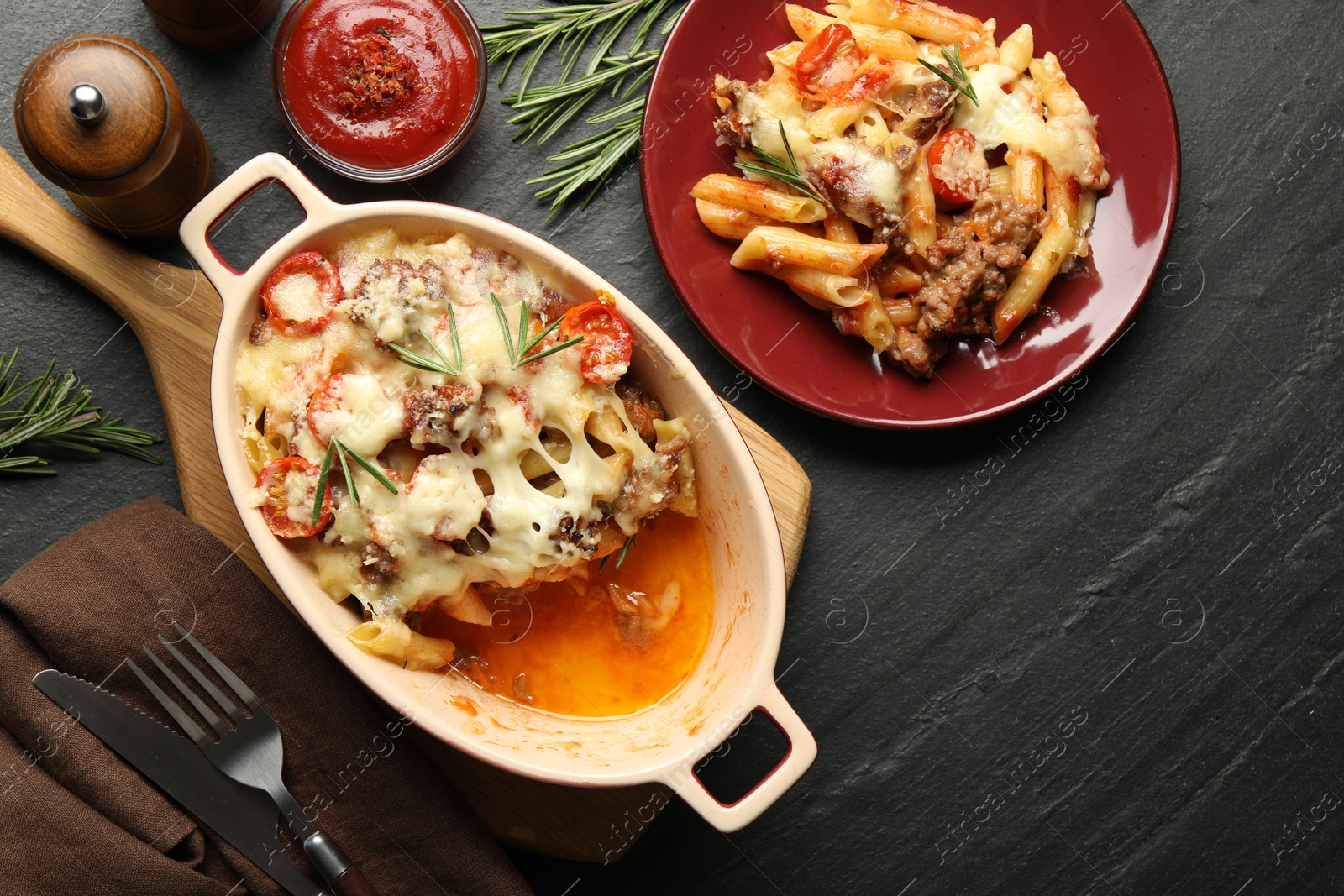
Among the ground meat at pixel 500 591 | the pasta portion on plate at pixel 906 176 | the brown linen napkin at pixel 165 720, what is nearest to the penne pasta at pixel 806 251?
the pasta portion on plate at pixel 906 176

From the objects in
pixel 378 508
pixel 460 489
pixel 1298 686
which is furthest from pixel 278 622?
pixel 1298 686

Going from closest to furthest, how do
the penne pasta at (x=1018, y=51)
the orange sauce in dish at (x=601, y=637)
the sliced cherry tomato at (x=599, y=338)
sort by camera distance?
the sliced cherry tomato at (x=599, y=338) < the orange sauce in dish at (x=601, y=637) < the penne pasta at (x=1018, y=51)

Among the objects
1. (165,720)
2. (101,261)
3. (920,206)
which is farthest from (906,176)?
(165,720)

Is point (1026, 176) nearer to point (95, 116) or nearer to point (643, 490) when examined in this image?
point (643, 490)

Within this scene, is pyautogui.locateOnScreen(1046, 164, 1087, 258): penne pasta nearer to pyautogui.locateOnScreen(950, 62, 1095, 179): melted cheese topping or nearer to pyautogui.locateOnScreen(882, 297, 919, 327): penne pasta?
pyautogui.locateOnScreen(950, 62, 1095, 179): melted cheese topping

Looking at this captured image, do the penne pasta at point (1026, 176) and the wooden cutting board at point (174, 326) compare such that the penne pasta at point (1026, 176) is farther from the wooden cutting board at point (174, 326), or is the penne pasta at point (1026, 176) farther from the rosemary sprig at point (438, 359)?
the wooden cutting board at point (174, 326)

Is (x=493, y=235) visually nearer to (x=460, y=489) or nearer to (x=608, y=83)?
(x=460, y=489)

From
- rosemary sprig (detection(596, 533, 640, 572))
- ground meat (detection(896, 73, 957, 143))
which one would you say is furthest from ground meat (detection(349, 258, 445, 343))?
ground meat (detection(896, 73, 957, 143))
